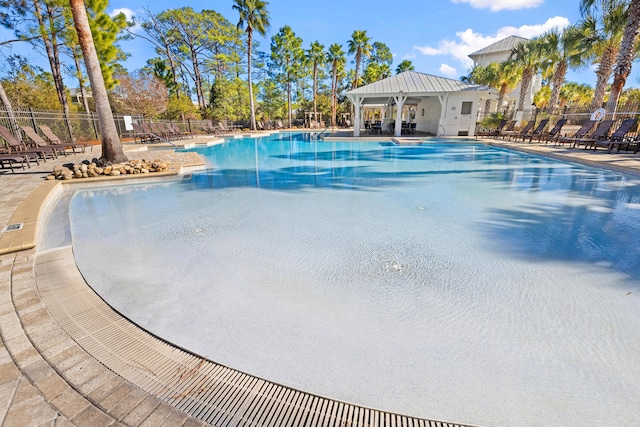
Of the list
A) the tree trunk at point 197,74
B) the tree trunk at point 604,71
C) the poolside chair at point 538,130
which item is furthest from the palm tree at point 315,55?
the tree trunk at point 604,71

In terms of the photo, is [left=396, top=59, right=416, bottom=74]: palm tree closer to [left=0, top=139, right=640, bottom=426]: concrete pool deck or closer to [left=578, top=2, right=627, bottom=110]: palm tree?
[left=578, top=2, right=627, bottom=110]: palm tree

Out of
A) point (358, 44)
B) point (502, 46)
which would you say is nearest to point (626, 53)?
point (502, 46)

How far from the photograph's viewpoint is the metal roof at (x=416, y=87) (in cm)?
1742

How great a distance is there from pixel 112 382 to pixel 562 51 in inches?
1009

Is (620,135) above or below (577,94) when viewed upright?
below

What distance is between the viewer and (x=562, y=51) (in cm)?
1819

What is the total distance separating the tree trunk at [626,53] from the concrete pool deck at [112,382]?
17561 millimetres

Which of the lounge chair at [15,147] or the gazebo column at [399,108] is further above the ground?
the gazebo column at [399,108]

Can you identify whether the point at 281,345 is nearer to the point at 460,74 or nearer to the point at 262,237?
the point at 262,237

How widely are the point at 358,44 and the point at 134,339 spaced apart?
35.2 m

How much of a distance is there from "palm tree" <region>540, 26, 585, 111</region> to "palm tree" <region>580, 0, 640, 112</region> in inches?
112

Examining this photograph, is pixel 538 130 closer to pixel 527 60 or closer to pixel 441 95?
pixel 441 95

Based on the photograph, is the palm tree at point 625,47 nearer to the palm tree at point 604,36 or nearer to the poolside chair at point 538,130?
the palm tree at point 604,36

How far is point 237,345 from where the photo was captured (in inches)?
83.4
